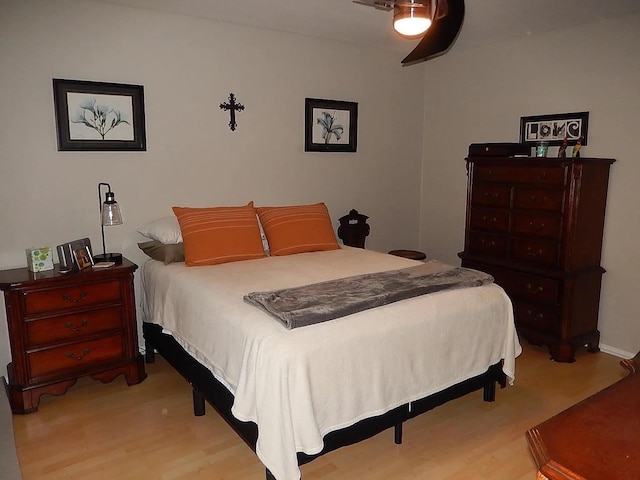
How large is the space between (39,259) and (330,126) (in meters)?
2.42

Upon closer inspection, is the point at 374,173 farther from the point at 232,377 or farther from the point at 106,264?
the point at 232,377

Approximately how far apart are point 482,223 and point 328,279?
1.70 m

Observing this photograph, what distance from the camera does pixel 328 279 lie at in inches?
101

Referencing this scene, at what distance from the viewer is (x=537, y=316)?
3.37 metres

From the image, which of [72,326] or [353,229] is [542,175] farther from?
[72,326]

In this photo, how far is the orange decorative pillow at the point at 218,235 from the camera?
115 inches

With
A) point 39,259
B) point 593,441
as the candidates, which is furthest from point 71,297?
point 593,441

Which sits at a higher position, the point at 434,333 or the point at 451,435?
the point at 434,333

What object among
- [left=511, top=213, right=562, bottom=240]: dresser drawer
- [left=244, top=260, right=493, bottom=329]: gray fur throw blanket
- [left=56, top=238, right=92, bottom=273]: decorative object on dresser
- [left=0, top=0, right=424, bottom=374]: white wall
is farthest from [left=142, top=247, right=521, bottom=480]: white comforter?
[left=511, top=213, right=562, bottom=240]: dresser drawer

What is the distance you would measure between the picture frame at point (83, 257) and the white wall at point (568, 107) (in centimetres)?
313

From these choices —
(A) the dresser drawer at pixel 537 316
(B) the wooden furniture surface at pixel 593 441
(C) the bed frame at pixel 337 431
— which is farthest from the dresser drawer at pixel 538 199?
(B) the wooden furniture surface at pixel 593 441

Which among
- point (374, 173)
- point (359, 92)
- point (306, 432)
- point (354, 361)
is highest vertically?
point (359, 92)

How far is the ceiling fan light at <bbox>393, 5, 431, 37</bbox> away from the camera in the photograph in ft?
6.12

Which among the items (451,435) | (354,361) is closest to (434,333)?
(354,361)
